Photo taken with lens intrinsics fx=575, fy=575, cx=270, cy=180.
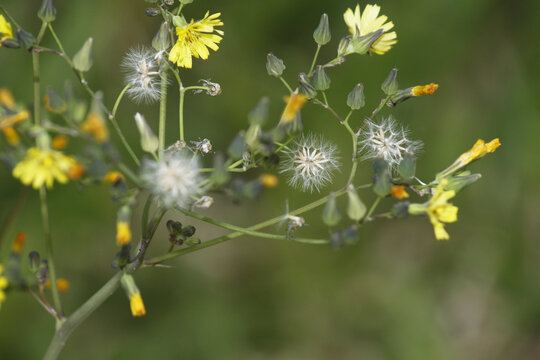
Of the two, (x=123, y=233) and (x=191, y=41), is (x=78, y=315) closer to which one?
(x=123, y=233)

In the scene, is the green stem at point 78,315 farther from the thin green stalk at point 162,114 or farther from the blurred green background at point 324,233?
the blurred green background at point 324,233

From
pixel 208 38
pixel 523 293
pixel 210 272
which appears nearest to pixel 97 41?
pixel 210 272

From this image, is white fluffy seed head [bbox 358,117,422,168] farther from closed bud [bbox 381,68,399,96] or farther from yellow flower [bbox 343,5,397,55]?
yellow flower [bbox 343,5,397,55]

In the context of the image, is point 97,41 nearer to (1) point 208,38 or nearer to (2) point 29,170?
(1) point 208,38

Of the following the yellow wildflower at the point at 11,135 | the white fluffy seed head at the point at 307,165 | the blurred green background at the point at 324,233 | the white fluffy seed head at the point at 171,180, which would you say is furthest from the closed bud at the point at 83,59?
the blurred green background at the point at 324,233

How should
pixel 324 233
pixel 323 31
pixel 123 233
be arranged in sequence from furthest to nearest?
pixel 324 233, pixel 323 31, pixel 123 233

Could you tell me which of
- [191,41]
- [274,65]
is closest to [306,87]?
[274,65]
